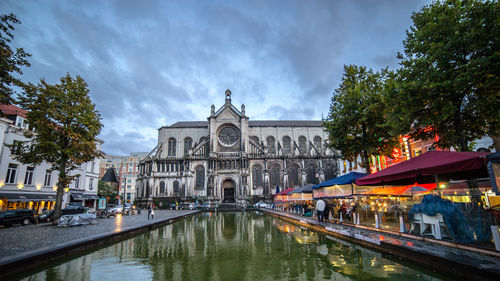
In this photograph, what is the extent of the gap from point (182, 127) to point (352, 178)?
150 ft

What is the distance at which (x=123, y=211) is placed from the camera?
96.1ft

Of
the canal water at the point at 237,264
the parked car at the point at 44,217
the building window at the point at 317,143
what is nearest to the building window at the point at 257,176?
the building window at the point at 317,143

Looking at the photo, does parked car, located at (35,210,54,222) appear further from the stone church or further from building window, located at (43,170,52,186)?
the stone church

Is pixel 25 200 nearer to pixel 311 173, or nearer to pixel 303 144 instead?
pixel 311 173

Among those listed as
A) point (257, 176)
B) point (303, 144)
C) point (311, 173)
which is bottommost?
point (257, 176)

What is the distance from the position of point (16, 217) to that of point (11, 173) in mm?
8528

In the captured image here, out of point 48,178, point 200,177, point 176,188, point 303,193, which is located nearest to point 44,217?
point 48,178

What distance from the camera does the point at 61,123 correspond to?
17.7m

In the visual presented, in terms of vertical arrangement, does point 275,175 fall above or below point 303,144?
below

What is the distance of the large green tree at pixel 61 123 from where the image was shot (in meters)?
16.6

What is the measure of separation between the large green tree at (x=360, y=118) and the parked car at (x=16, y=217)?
23.6 meters

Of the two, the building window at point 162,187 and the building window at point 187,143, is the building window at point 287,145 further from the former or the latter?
the building window at point 162,187

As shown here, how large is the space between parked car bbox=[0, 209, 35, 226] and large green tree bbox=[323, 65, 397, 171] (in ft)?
77.6

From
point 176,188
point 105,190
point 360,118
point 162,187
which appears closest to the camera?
point 360,118
